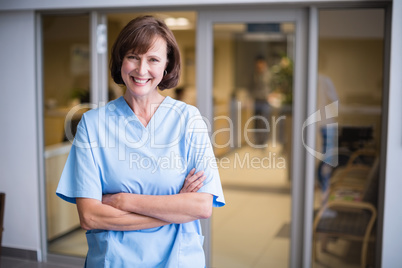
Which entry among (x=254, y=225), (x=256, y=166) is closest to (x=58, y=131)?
(x=256, y=166)

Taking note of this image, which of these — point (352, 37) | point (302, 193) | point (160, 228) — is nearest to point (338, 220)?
point (302, 193)

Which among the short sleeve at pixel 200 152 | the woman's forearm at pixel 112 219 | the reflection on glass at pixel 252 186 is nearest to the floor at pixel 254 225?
the reflection on glass at pixel 252 186

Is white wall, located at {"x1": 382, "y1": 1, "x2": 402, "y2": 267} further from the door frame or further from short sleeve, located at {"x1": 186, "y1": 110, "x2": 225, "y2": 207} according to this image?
short sleeve, located at {"x1": 186, "y1": 110, "x2": 225, "y2": 207}

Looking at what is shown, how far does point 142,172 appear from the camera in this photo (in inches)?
57.1

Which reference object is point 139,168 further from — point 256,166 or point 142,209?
point 256,166

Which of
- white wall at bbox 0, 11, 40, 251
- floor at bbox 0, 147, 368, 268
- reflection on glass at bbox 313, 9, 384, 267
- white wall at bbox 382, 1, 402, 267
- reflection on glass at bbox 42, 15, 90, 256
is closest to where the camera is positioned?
white wall at bbox 382, 1, 402, 267

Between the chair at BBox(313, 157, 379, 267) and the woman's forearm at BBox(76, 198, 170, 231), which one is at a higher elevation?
the woman's forearm at BBox(76, 198, 170, 231)

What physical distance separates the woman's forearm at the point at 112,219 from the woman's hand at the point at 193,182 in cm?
12

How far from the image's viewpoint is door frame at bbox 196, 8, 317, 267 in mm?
3016

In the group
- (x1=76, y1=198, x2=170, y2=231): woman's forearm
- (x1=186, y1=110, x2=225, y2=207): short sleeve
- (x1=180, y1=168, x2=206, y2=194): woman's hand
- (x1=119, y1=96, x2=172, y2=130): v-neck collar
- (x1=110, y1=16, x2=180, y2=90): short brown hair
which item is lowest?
(x1=76, y1=198, x2=170, y2=231): woman's forearm

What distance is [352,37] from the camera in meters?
2.99

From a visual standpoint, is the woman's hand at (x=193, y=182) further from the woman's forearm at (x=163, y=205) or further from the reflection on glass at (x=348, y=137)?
the reflection on glass at (x=348, y=137)

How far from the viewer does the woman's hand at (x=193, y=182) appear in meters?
1.47

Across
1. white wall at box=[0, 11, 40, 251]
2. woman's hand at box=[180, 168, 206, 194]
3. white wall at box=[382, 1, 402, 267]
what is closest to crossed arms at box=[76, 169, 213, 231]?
woman's hand at box=[180, 168, 206, 194]
